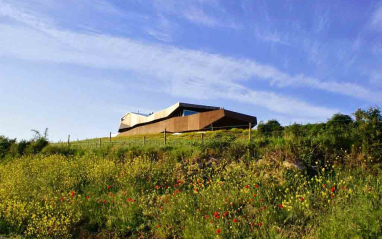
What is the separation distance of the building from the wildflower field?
50.1 feet

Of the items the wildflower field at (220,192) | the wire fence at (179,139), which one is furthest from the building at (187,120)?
the wildflower field at (220,192)

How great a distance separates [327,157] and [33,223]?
10.8m

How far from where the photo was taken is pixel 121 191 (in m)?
11.7

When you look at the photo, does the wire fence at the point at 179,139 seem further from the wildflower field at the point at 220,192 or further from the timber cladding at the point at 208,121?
the wildflower field at the point at 220,192

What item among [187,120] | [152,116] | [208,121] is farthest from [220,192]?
[152,116]

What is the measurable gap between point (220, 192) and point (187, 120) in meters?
31.1

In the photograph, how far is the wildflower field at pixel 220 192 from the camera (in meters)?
7.85

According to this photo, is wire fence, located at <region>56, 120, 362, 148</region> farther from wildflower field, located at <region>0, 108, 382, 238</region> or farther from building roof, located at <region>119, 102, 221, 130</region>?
building roof, located at <region>119, 102, 221, 130</region>

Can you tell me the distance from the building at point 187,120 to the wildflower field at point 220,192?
15.3 m

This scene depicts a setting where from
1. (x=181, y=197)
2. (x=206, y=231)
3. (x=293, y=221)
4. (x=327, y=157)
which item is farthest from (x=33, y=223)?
(x=327, y=157)

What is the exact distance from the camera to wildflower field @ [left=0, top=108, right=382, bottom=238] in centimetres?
785

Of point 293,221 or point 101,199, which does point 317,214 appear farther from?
point 101,199

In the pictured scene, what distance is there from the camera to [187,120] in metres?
41.0

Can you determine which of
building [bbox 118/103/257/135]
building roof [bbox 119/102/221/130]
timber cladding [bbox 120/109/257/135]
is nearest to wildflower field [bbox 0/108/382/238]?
building [bbox 118/103/257/135]
